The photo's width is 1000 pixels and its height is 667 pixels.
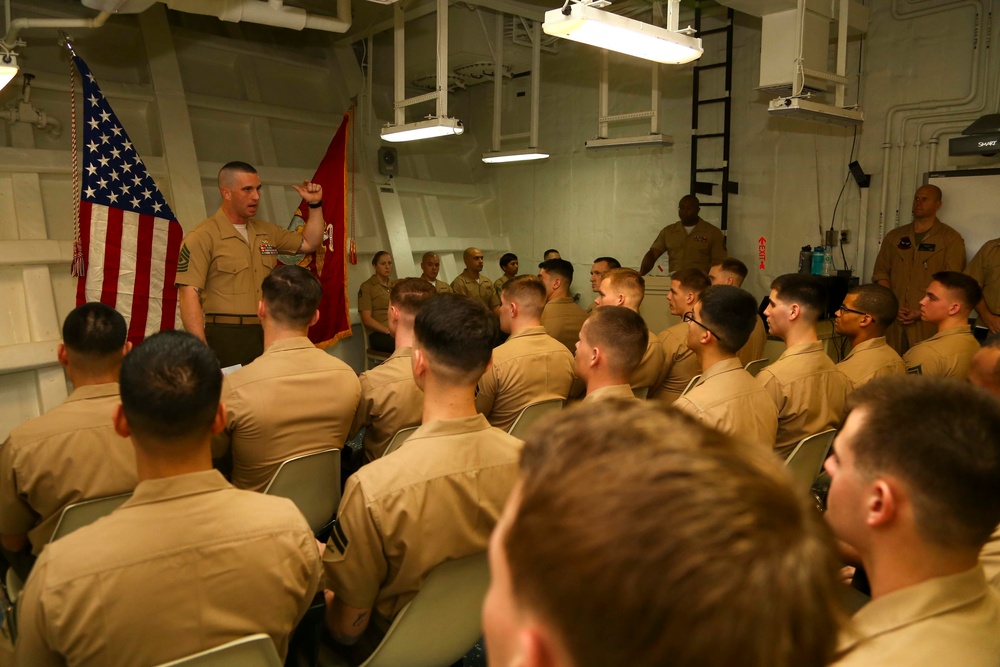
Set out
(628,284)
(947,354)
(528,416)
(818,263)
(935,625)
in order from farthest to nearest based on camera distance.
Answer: (818,263), (628,284), (947,354), (528,416), (935,625)

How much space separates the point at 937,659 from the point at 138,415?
4.99ft

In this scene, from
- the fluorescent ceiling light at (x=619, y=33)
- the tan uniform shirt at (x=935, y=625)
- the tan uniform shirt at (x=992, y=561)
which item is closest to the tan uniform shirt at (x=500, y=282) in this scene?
the fluorescent ceiling light at (x=619, y=33)

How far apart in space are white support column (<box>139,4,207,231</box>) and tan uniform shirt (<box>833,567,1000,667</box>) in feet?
17.3

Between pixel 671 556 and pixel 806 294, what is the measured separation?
295 centimetres

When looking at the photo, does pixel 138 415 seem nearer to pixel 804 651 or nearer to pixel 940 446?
pixel 804 651

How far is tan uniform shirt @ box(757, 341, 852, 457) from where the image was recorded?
2928 millimetres

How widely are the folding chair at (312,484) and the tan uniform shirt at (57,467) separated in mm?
434

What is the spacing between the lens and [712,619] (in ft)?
1.47

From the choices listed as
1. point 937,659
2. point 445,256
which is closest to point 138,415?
point 937,659

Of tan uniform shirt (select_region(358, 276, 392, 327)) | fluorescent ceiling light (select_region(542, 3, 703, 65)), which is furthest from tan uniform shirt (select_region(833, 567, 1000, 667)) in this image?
tan uniform shirt (select_region(358, 276, 392, 327))

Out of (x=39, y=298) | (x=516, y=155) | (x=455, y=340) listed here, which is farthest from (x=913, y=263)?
(x=39, y=298)

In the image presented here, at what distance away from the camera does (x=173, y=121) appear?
5.46 meters

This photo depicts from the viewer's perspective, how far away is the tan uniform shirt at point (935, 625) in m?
1.06

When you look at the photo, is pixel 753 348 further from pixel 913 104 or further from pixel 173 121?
pixel 173 121
